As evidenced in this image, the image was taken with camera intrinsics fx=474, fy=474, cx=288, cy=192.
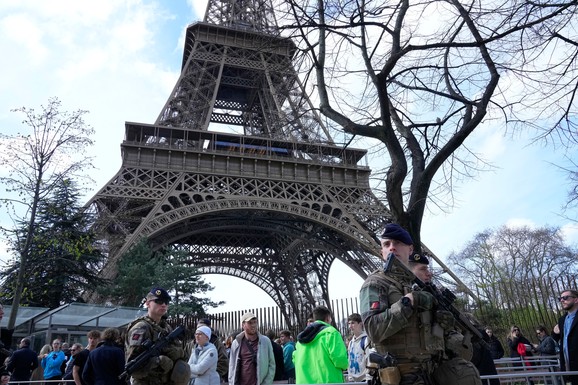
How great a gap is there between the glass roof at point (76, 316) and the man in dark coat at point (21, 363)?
567cm

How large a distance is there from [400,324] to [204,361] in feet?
10.3

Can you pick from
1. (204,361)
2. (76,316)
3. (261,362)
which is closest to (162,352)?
(204,361)

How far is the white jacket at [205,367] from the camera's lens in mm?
5203

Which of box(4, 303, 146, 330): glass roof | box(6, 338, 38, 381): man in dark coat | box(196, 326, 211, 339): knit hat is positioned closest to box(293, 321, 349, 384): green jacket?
box(196, 326, 211, 339): knit hat

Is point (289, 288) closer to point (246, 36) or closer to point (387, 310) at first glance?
point (246, 36)

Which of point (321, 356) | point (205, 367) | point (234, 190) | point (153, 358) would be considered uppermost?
point (234, 190)

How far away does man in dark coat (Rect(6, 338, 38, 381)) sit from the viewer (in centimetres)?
763

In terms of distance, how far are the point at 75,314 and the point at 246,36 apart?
21.0 meters

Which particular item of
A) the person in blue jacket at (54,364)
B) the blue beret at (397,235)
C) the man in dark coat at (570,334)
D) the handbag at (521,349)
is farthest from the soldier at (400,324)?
the person in blue jacket at (54,364)

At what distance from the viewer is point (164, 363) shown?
374cm

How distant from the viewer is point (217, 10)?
31.4 meters

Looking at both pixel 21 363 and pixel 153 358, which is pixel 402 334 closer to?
pixel 153 358

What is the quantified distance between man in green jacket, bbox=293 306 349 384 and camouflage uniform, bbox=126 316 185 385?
1.28m

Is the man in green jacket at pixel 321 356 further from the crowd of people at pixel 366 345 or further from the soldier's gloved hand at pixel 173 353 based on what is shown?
the soldier's gloved hand at pixel 173 353
